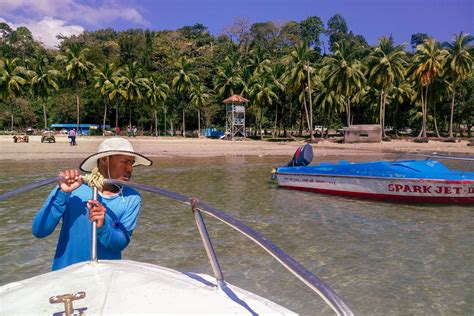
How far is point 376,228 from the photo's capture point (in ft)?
31.7

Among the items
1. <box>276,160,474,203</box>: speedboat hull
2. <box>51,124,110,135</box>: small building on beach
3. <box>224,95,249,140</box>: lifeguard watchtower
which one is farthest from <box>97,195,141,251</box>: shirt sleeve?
<box>51,124,110,135</box>: small building on beach

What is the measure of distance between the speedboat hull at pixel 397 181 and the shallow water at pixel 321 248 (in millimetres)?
420

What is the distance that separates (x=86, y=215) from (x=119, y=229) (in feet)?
0.82

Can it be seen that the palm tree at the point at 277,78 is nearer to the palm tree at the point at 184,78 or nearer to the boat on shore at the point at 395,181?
the palm tree at the point at 184,78

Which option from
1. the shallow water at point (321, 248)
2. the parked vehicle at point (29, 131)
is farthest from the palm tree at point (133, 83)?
the shallow water at point (321, 248)

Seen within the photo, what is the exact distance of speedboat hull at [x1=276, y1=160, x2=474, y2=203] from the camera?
12148 millimetres

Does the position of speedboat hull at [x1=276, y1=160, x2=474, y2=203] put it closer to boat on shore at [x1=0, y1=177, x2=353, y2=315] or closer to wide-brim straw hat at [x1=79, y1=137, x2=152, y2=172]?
wide-brim straw hat at [x1=79, y1=137, x2=152, y2=172]

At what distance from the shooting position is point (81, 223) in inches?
122

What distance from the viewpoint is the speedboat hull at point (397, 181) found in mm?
12148

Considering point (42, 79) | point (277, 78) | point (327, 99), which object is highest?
point (277, 78)

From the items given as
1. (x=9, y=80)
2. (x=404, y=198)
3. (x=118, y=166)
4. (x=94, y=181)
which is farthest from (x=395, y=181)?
(x=9, y=80)

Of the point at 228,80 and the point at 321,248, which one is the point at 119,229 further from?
the point at 228,80

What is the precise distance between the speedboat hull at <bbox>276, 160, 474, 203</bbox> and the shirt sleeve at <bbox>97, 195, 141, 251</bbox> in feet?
35.6

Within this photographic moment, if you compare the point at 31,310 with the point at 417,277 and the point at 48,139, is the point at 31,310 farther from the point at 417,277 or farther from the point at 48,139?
the point at 48,139
